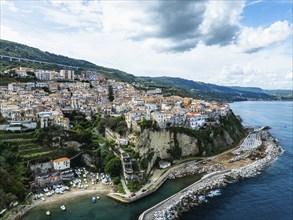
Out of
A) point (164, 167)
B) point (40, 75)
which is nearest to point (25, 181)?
point (164, 167)

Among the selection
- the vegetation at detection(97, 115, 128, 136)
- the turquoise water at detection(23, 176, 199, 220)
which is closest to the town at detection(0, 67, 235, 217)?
the vegetation at detection(97, 115, 128, 136)

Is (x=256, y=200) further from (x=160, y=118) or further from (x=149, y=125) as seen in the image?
(x=160, y=118)

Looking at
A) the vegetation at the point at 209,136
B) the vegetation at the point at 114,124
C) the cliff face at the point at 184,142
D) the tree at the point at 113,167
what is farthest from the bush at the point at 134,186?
the vegetation at the point at 114,124

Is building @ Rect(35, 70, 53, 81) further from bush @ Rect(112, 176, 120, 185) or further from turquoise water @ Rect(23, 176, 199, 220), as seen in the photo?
turquoise water @ Rect(23, 176, 199, 220)

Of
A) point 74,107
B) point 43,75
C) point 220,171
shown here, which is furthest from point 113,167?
point 43,75

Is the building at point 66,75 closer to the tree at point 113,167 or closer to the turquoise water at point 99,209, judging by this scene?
the tree at point 113,167
